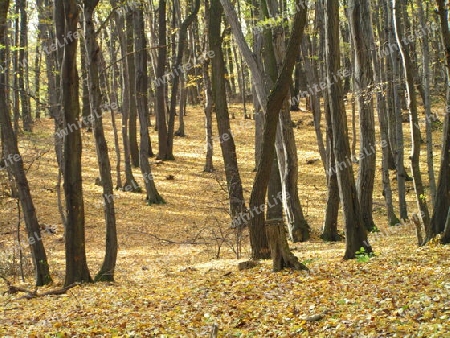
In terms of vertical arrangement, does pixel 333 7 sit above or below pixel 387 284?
above

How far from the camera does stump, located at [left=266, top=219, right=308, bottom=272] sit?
9070mm

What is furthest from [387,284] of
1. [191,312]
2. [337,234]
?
[337,234]

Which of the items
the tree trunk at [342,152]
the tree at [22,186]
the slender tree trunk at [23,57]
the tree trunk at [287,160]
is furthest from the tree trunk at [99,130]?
the slender tree trunk at [23,57]

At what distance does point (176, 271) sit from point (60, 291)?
8.49 feet

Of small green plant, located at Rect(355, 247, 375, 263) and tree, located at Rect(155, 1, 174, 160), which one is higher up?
tree, located at Rect(155, 1, 174, 160)

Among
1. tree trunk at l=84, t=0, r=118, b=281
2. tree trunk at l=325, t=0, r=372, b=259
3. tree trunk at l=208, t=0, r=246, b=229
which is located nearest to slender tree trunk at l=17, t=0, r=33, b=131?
tree trunk at l=208, t=0, r=246, b=229

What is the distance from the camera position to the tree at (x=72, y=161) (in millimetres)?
10008

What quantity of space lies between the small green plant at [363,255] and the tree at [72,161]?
16.0ft

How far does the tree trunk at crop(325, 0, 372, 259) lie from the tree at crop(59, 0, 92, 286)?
4.27 meters

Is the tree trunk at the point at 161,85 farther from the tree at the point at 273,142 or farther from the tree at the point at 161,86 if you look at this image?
the tree at the point at 273,142

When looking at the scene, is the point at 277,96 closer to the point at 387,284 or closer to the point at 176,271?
the point at 387,284

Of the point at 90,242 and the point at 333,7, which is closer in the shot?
the point at 333,7

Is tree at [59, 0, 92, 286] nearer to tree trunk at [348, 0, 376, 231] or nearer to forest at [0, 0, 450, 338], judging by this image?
forest at [0, 0, 450, 338]

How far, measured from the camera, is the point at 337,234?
14922 millimetres
